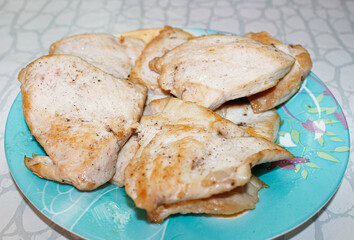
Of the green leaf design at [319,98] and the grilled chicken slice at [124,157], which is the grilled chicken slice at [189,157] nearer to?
the grilled chicken slice at [124,157]

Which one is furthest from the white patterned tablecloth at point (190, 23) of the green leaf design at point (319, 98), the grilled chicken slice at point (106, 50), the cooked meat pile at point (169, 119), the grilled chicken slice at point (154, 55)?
the grilled chicken slice at point (154, 55)

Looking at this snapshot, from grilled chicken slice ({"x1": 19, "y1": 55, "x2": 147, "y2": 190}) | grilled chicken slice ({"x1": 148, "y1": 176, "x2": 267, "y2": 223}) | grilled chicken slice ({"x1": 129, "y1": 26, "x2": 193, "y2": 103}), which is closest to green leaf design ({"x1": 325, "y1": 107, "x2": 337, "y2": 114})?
grilled chicken slice ({"x1": 148, "y1": 176, "x2": 267, "y2": 223})

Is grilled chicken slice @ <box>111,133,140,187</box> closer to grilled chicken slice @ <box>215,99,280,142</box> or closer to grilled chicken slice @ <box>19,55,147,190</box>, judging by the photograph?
grilled chicken slice @ <box>19,55,147,190</box>

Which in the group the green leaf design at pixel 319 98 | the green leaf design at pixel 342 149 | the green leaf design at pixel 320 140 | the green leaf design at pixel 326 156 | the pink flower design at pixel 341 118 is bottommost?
the green leaf design at pixel 326 156

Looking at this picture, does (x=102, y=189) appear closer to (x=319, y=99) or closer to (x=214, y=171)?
(x=214, y=171)

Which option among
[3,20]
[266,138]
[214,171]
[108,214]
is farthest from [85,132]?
[3,20]

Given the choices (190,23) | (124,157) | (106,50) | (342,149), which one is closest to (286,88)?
(342,149)

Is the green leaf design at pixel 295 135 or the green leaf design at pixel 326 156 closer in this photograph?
the green leaf design at pixel 326 156
